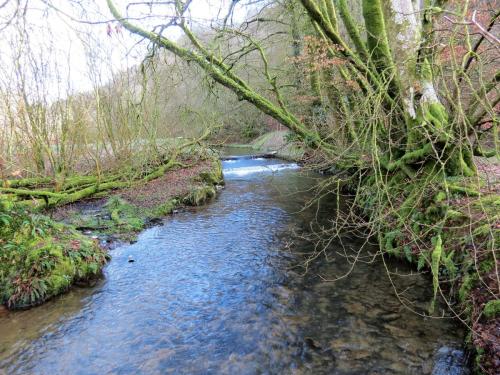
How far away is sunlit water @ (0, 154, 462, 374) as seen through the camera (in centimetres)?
407

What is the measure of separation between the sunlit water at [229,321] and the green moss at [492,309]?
0.51m

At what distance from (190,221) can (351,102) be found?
6518 millimetres

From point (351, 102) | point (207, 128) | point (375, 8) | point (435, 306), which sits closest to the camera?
point (435, 306)

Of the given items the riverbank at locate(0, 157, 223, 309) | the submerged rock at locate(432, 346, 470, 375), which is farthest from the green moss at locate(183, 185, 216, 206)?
the submerged rock at locate(432, 346, 470, 375)

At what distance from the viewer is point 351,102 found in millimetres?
11805

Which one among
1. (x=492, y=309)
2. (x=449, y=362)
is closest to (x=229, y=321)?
(x=449, y=362)

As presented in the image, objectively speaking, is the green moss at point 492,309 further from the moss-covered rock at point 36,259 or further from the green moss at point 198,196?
the green moss at point 198,196

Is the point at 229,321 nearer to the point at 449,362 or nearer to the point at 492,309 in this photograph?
the point at 449,362

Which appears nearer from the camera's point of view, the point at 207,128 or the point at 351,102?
the point at 351,102

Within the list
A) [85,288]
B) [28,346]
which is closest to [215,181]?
[85,288]

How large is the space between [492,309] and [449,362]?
2.40 ft

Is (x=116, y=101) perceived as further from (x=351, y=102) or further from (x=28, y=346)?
(x=28, y=346)

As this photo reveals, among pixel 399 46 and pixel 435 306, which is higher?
pixel 399 46

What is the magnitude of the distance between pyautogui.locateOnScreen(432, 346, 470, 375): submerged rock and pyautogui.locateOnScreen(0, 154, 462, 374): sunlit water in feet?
0.28
